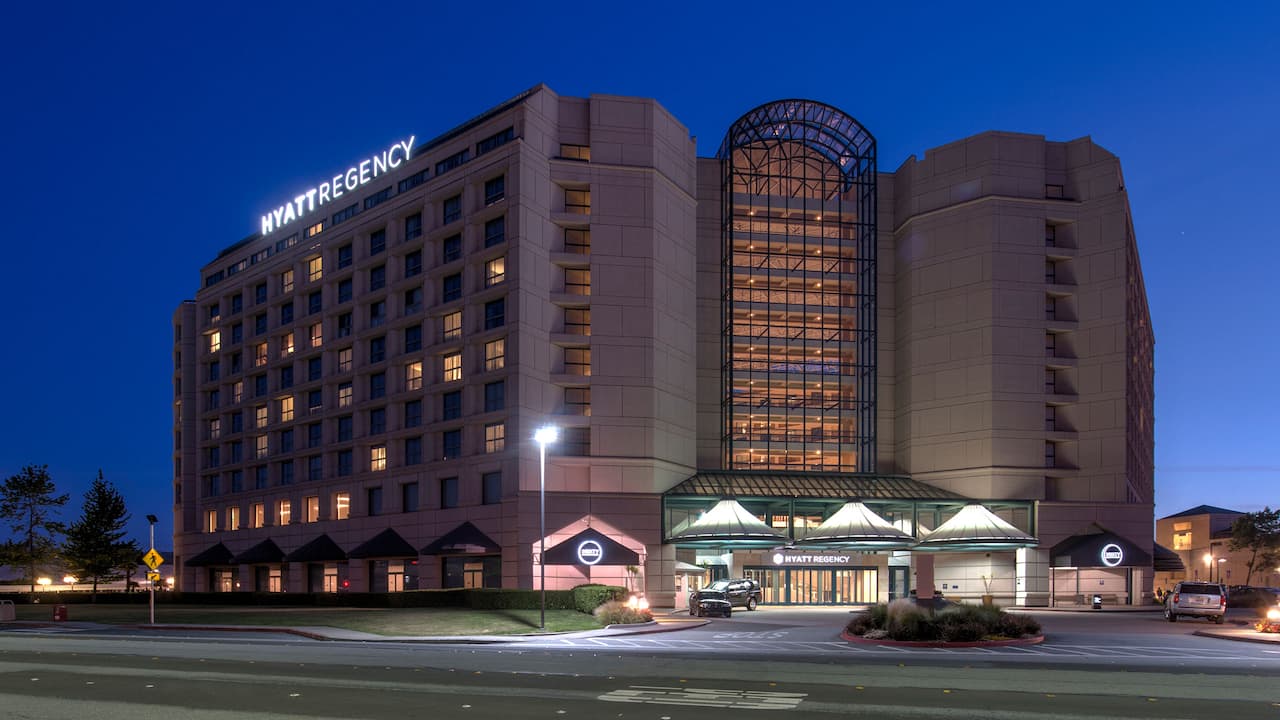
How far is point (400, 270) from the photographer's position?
243 ft

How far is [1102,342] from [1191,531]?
116 m

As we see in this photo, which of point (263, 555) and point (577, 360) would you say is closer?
point (577, 360)

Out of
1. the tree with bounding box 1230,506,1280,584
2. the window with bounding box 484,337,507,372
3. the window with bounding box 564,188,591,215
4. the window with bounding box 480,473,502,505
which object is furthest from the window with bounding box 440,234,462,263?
the tree with bounding box 1230,506,1280,584

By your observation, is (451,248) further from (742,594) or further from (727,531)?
(742,594)

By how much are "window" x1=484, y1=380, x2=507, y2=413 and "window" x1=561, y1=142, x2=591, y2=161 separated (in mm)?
15500

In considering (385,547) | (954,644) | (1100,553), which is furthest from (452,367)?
(954,644)

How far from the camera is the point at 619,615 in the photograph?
1820 inches

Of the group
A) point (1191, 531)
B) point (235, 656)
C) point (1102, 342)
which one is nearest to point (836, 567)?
point (1102, 342)

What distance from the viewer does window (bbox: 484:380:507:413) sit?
6481 centimetres

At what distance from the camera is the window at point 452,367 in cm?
6969

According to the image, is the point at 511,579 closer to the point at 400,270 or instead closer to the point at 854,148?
the point at 400,270

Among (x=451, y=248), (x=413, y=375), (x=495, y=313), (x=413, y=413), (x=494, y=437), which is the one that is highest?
(x=451, y=248)

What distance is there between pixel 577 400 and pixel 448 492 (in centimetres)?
1063

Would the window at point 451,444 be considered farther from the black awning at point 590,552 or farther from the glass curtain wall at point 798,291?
the glass curtain wall at point 798,291
